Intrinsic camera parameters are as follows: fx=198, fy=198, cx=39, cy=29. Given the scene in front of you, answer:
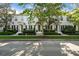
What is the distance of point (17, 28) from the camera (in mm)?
5414

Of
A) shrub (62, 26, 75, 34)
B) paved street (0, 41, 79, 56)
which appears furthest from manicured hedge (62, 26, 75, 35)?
paved street (0, 41, 79, 56)

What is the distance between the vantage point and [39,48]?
5.30m

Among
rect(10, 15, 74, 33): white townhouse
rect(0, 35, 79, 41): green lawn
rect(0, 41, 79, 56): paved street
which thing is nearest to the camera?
rect(0, 41, 79, 56): paved street

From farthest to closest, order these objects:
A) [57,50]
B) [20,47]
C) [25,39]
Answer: [25,39] < [20,47] < [57,50]

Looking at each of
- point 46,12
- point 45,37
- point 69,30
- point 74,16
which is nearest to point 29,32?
point 45,37

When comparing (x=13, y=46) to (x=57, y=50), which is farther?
(x=13, y=46)

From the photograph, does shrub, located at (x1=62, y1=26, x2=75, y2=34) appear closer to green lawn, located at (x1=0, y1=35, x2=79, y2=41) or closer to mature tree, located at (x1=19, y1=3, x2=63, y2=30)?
green lawn, located at (x1=0, y1=35, x2=79, y2=41)

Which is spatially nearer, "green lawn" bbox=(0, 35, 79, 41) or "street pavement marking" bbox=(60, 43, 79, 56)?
"street pavement marking" bbox=(60, 43, 79, 56)

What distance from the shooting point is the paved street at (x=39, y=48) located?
4.71 m

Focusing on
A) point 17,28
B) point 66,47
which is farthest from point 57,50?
point 17,28

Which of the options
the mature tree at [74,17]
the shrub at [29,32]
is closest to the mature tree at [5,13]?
the shrub at [29,32]

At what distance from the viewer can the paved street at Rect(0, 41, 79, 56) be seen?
15.5ft

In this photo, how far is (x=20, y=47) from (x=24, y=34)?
0.44 metres

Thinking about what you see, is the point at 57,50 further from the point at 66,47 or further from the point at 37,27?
the point at 37,27
